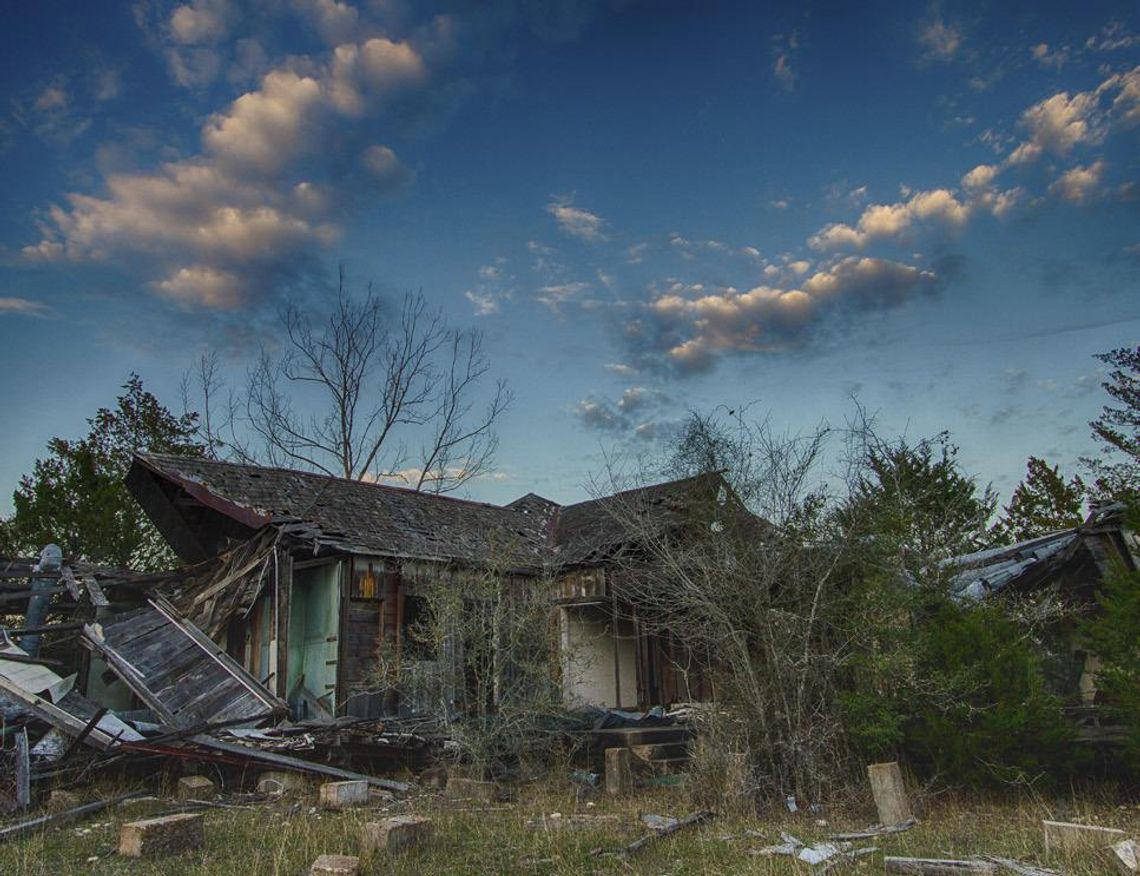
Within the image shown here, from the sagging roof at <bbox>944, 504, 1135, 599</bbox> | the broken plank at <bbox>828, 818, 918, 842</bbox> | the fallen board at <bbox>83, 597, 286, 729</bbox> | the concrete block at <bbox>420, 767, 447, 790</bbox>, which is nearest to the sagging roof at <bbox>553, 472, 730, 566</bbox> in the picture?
the sagging roof at <bbox>944, 504, 1135, 599</bbox>

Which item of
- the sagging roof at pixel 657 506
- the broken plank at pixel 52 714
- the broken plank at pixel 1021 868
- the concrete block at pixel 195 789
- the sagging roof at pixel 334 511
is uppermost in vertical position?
the sagging roof at pixel 334 511

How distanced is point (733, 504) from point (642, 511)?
2204 mm

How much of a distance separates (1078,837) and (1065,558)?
7.08 metres

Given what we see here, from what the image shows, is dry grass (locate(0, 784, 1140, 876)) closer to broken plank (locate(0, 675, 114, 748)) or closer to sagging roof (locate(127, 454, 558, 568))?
broken plank (locate(0, 675, 114, 748))

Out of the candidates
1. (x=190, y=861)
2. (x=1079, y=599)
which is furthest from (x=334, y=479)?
(x=1079, y=599)

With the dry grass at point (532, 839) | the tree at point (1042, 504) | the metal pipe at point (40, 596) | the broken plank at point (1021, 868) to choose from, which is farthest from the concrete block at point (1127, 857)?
the tree at point (1042, 504)

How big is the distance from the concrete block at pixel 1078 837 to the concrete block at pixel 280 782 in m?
7.91

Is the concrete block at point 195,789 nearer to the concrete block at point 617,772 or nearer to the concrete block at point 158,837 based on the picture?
the concrete block at point 158,837

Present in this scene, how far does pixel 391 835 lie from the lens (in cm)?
592

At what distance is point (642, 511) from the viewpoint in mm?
11773

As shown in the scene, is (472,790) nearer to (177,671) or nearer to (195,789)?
(195,789)

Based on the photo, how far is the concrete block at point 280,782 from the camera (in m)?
9.62

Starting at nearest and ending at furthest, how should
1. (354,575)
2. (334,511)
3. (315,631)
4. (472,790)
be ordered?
1. (472,790)
2. (354,575)
3. (315,631)
4. (334,511)

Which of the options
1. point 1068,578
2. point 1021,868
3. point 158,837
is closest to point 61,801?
point 158,837
